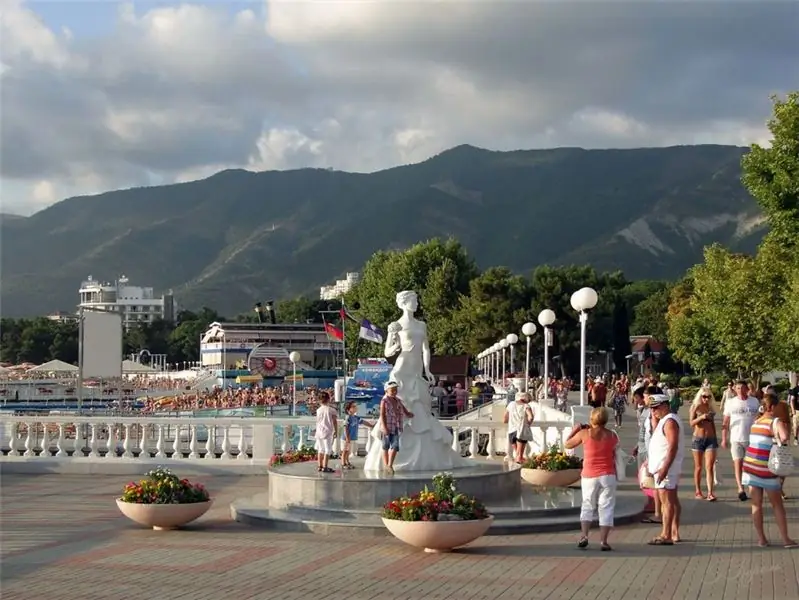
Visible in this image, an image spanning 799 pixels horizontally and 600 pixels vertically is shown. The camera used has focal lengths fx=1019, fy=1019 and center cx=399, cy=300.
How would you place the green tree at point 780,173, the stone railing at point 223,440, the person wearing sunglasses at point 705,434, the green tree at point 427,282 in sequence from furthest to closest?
the green tree at point 427,282, the green tree at point 780,173, the stone railing at point 223,440, the person wearing sunglasses at point 705,434

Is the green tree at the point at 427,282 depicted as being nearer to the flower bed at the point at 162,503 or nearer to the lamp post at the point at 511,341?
the lamp post at the point at 511,341

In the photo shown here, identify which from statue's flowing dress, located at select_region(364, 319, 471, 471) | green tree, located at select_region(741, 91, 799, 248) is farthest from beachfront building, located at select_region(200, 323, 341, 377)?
statue's flowing dress, located at select_region(364, 319, 471, 471)

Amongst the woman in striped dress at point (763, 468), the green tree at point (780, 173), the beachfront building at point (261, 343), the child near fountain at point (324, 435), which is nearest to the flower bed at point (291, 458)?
the child near fountain at point (324, 435)

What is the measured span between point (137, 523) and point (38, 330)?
14153 centimetres

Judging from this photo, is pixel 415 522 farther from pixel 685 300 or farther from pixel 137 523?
pixel 685 300

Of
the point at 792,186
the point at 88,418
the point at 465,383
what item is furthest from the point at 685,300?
the point at 88,418

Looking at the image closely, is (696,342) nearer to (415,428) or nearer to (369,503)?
(415,428)

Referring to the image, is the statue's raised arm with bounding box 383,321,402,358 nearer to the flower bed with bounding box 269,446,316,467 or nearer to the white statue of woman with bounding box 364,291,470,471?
the white statue of woman with bounding box 364,291,470,471

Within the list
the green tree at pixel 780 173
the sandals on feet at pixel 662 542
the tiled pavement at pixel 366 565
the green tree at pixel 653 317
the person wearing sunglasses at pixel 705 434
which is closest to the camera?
the tiled pavement at pixel 366 565

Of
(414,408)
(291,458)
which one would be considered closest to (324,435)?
(291,458)

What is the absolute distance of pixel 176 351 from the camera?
17188cm

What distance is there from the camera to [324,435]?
56.1 ft

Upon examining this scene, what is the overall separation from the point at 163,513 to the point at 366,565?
148 inches

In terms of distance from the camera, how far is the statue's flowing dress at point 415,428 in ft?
52.4
